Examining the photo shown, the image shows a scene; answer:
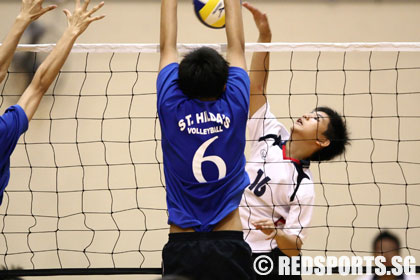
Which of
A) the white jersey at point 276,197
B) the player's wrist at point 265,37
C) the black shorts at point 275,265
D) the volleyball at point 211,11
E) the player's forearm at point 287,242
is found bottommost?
the black shorts at point 275,265

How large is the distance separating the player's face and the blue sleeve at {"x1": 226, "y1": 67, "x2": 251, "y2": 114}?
108 cm

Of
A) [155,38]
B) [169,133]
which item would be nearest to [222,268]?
[169,133]

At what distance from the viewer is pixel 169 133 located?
7.11 feet

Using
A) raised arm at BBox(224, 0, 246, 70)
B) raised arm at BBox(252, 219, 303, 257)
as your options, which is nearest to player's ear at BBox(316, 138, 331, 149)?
raised arm at BBox(252, 219, 303, 257)

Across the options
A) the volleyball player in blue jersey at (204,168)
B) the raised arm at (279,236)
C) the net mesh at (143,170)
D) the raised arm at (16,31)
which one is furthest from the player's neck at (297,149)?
Answer: the net mesh at (143,170)

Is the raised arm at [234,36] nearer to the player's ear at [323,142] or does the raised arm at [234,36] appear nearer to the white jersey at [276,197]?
the white jersey at [276,197]

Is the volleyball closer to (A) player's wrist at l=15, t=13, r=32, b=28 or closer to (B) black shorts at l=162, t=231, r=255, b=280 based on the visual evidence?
(A) player's wrist at l=15, t=13, r=32, b=28

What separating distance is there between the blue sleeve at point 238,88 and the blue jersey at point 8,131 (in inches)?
31.1

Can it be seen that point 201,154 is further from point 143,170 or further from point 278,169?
point 143,170

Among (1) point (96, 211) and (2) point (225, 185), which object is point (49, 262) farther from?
(2) point (225, 185)

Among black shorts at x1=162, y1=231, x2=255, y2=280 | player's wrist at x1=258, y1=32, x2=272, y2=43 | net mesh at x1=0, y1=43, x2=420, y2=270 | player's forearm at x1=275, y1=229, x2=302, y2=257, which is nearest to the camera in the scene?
black shorts at x1=162, y1=231, x2=255, y2=280

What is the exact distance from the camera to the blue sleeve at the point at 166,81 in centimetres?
220

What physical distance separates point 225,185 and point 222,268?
0.99ft

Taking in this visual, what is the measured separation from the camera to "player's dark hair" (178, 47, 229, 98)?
84.1 inches
